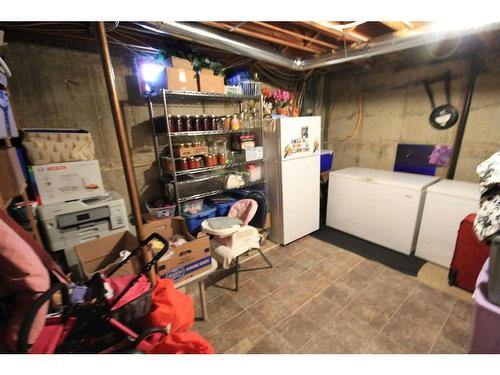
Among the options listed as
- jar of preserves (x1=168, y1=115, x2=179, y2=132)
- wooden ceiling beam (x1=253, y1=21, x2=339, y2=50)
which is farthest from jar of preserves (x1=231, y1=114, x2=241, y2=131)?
wooden ceiling beam (x1=253, y1=21, x2=339, y2=50)

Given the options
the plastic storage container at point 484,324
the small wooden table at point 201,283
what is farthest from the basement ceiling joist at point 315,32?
the small wooden table at point 201,283

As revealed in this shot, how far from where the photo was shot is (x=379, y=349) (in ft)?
4.79

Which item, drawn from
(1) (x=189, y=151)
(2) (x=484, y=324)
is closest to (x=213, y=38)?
(1) (x=189, y=151)

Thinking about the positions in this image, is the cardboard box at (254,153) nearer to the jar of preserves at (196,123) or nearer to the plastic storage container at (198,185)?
the plastic storage container at (198,185)

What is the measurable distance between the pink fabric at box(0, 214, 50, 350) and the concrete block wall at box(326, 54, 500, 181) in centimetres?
372

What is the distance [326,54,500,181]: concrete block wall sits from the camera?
234 centimetres

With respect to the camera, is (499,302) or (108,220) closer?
(499,302)

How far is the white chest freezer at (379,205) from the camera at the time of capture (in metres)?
2.34

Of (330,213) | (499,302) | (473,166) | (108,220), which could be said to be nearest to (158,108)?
(108,220)
